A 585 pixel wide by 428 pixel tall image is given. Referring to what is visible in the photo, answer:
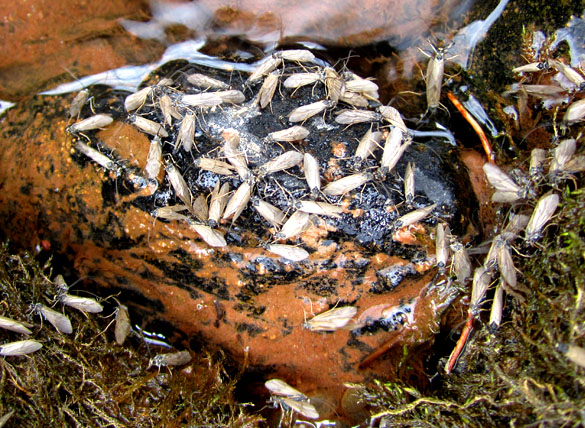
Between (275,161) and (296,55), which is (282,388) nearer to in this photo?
(275,161)

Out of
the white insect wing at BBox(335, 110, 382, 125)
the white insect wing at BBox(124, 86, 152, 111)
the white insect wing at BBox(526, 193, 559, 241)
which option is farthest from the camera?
the white insect wing at BBox(124, 86, 152, 111)

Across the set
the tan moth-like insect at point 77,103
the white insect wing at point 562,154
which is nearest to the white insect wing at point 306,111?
the white insect wing at point 562,154

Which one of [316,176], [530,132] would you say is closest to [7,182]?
[316,176]

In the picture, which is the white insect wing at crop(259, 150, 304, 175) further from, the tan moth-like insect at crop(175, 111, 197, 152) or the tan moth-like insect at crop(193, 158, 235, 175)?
the tan moth-like insect at crop(175, 111, 197, 152)

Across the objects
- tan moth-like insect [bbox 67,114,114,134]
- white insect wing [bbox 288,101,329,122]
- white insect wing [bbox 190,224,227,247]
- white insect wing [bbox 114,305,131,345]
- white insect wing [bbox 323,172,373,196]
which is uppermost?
white insect wing [bbox 288,101,329,122]

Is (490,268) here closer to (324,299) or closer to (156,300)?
(324,299)

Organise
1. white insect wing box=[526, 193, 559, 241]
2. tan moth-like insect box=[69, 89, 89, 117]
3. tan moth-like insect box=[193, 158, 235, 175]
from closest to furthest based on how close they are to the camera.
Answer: white insect wing box=[526, 193, 559, 241], tan moth-like insect box=[193, 158, 235, 175], tan moth-like insect box=[69, 89, 89, 117]

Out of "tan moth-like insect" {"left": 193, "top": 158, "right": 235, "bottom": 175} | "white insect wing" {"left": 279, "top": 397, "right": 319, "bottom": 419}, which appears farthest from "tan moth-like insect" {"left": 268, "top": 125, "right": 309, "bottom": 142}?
"white insect wing" {"left": 279, "top": 397, "right": 319, "bottom": 419}
